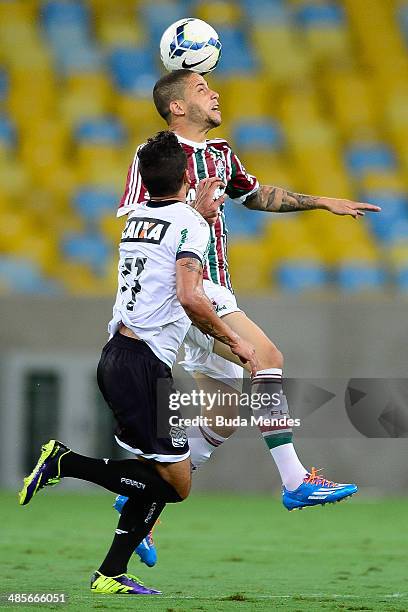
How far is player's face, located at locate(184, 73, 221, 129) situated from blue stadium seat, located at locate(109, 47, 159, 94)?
35.3 ft

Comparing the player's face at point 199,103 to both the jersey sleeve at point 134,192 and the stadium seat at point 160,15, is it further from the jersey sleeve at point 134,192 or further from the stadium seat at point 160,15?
the stadium seat at point 160,15

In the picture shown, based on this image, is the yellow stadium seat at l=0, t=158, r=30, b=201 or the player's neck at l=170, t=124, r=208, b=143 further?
the yellow stadium seat at l=0, t=158, r=30, b=201

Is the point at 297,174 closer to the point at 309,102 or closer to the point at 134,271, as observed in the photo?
the point at 309,102

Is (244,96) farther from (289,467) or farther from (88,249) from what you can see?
(289,467)

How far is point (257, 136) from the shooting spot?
651 inches

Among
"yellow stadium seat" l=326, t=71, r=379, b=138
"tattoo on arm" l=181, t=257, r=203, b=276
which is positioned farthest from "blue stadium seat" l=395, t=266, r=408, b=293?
"tattoo on arm" l=181, t=257, r=203, b=276

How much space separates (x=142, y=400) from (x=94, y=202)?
975 centimetres

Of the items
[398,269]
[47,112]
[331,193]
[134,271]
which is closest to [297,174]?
[331,193]

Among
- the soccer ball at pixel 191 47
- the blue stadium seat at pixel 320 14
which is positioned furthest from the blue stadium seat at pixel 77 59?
the soccer ball at pixel 191 47

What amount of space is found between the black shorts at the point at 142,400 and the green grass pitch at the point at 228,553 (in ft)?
2.17

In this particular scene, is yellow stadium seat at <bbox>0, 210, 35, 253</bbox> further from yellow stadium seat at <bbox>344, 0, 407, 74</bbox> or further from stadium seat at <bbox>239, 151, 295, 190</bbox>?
yellow stadium seat at <bbox>344, 0, 407, 74</bbox>

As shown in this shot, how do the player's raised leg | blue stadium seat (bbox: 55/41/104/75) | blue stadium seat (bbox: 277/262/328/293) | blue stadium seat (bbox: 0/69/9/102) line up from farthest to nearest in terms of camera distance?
blue stadium seat (bbox: 55/41/104/75)
blue stadium seat (bbox: 0/69/9/102)
blue stadium seat (bbox: 277/262/328/293)
the player's raised leg

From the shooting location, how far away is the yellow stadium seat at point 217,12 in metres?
18.2

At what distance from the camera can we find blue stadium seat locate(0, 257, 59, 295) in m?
13.9
